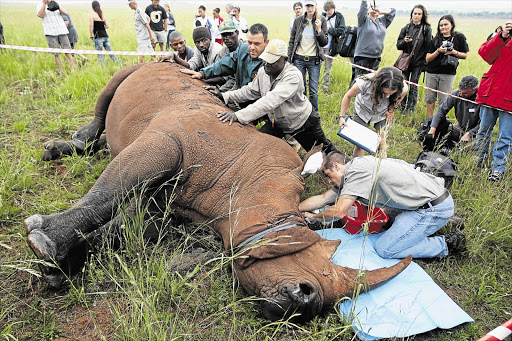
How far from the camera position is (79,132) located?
18.0 feet

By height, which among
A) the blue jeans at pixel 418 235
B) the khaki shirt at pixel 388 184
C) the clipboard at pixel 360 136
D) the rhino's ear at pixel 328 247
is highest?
the clipboard at pixel 360 136

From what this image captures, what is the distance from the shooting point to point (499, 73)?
A: 5344mm

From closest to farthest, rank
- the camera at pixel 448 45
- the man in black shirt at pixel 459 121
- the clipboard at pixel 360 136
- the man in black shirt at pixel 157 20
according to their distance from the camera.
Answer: the clipboard at pixel 360 136 < the man in black shirt at pixel 459 121 < the camera at pixel 448 45 < the man in black shirt at pixel 157 20

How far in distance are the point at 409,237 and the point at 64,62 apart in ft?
29.4

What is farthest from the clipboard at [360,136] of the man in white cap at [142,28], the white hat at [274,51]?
the man in white cap at [142,28]

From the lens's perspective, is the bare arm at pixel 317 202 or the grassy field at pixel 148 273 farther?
the bare arm at pixel 317 202

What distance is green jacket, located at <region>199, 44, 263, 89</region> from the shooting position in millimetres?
5160

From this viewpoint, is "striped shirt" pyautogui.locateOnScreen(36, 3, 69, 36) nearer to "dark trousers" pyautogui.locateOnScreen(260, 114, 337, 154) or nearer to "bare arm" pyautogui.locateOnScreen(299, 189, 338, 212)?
"dark trousers" pyautogui.locateOnScreen(260, 114, 337, 154)

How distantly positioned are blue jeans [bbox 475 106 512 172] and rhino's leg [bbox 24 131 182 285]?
4730mm

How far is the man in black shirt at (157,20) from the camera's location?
36.0 ft

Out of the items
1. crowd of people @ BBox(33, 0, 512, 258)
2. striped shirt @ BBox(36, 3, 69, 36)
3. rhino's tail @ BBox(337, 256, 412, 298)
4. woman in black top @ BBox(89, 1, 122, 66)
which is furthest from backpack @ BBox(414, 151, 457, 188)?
striped shirt @ BBox(36, 3, 69, 36)

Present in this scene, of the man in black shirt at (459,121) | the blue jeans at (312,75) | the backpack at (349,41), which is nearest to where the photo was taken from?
the man in black shirt at (459,121)

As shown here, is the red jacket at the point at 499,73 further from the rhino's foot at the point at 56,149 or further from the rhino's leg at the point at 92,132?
the rhino's foot at the point at 56,149

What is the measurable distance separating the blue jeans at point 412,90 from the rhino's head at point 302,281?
5.75 metres
